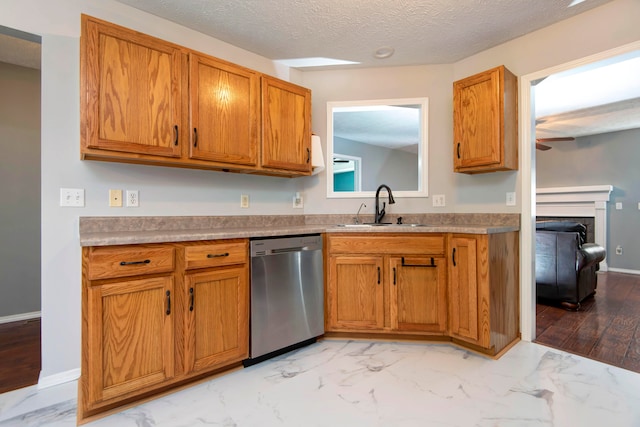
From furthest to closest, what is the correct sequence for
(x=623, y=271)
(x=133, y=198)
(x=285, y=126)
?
(x=623, y=271) → (x=285, y=126) → (x=133, y=198)

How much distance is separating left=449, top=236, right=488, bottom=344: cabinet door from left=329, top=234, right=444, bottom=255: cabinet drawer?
0.44 feet

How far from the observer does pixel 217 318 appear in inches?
76.2

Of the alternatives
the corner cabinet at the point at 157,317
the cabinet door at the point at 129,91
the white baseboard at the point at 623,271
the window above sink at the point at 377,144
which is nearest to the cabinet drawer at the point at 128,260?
the corner cabinet at the point at 157,317

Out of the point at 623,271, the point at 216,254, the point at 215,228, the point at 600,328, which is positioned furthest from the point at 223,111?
the point at 623,271

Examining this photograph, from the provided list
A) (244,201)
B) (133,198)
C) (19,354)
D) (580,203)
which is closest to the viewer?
(133,198)

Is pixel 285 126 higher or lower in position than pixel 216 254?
higher

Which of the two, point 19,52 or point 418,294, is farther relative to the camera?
point 19,52

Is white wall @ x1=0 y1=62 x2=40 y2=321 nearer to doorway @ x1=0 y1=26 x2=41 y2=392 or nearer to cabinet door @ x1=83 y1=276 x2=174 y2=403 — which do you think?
doorway @ x1=0 y1=26 x2=41 y2=392

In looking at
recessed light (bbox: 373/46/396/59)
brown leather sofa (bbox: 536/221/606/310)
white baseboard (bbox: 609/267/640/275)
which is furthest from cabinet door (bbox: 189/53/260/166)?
white baseboard (bbox: 609/267/640/275)

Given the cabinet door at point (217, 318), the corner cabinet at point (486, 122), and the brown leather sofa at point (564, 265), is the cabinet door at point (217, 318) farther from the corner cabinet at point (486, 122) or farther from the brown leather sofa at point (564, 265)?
the brown leather sofa at point (564, 265)

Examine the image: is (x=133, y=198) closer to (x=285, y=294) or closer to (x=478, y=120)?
(x=285, y=294)

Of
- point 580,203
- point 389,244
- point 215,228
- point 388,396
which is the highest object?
point 580,203

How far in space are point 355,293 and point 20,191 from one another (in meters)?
3.28

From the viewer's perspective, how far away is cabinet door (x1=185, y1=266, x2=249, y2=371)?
72.5 inches
